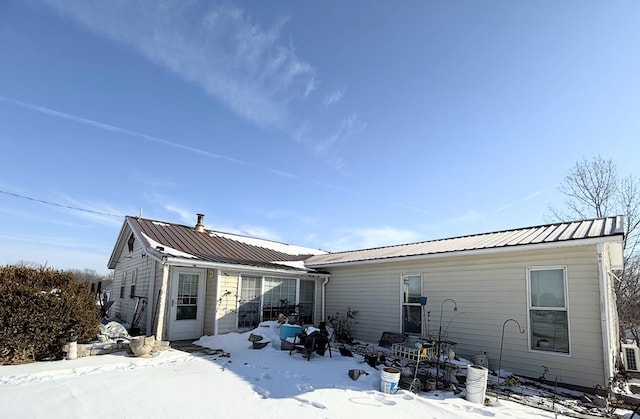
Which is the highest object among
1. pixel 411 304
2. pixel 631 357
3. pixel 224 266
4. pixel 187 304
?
pixel 224 266

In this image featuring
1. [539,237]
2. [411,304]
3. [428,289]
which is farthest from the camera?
[411,304]

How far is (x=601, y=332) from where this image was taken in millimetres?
6512

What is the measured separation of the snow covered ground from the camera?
443 centimetres

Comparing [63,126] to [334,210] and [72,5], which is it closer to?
[72,5]

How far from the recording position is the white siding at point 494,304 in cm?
675

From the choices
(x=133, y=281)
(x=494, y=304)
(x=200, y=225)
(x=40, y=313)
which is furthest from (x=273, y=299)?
(x=494, y=304)

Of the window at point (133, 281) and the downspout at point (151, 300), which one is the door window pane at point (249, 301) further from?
the window at point (133, 281)

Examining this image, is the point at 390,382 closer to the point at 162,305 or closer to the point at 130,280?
the point at 162,305

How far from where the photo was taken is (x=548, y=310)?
734 centimetres

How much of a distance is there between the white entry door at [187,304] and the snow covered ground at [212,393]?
8.88 ft

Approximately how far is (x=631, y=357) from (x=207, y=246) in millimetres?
12009

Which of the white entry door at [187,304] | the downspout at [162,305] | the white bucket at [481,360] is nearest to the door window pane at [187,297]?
the white entry door at [187,304]

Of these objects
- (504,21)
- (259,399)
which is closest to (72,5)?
(259,399)

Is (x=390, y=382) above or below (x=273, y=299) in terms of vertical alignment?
below
